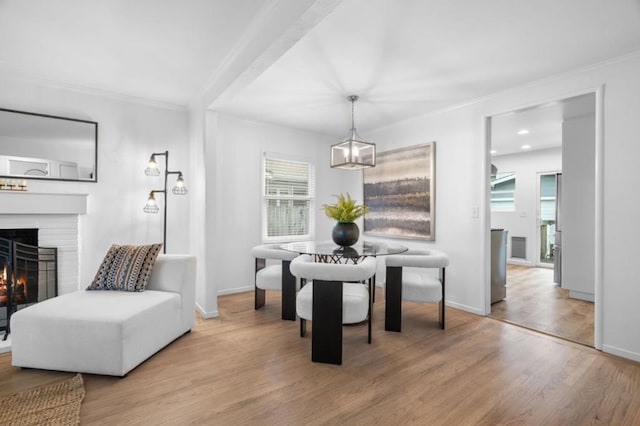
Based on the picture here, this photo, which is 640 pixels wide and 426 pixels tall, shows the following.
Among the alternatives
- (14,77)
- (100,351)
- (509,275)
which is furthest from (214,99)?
(509,275)

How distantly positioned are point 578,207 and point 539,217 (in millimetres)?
2375

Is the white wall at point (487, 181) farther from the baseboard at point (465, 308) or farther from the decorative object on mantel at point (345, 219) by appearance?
the decorative object on mantel at point (345, 219)

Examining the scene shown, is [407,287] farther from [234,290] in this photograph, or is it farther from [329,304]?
[234,290]

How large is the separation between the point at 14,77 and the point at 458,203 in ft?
15.5

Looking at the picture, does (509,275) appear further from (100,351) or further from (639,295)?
(100,351)

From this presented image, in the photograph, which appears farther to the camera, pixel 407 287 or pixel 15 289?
pixel 407 287

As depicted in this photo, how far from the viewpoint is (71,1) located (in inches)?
76.6

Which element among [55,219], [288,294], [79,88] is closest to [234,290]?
[288,294]

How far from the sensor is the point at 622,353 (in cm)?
246

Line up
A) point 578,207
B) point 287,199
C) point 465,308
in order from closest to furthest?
point 465,308 < point 578,207 < point 287,199

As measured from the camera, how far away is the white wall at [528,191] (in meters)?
6.29

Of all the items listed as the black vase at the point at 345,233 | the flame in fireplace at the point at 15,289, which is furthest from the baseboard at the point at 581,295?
the flame in fireplace at the point at 15,289

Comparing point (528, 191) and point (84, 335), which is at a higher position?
point (528, 191)

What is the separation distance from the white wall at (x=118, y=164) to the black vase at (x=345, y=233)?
2.02m
